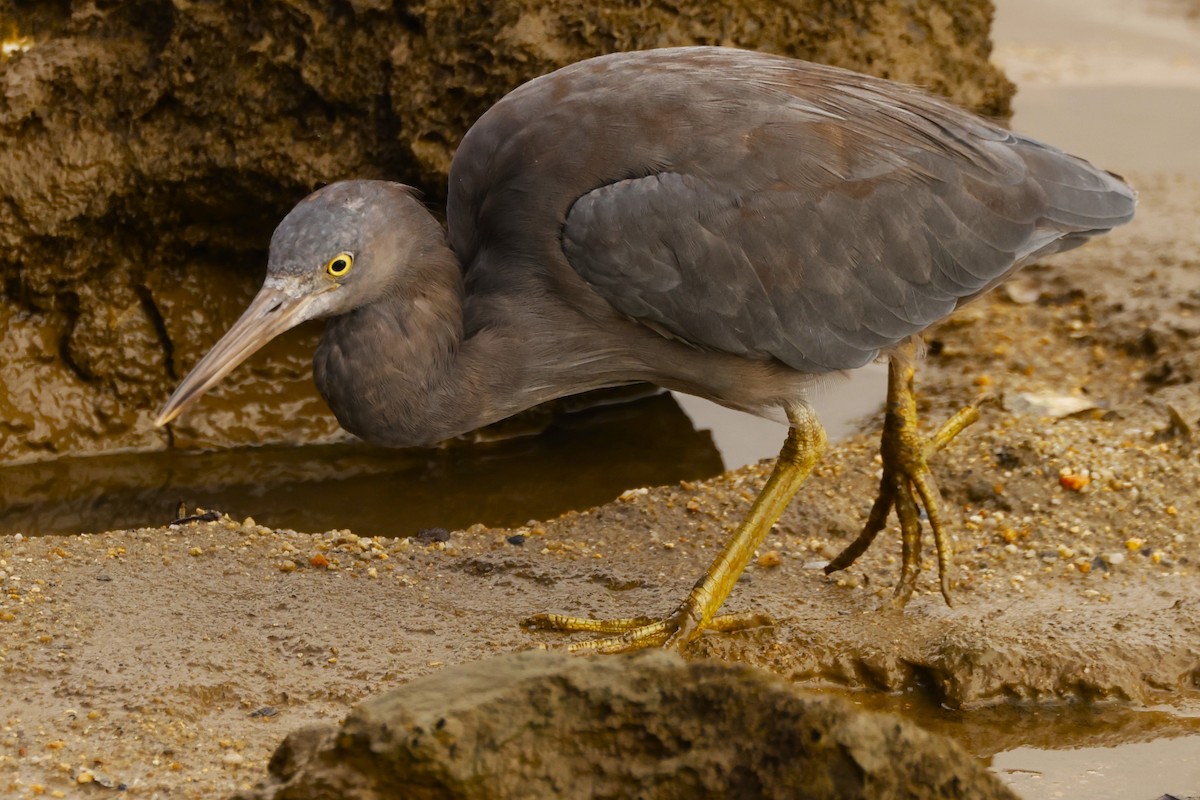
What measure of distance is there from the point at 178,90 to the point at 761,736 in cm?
452

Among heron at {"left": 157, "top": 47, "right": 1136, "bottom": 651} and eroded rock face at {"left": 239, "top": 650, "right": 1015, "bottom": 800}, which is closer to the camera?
eroded rock face at {"left": 239, "top": 650, "right": 1015, "bottom": 800}

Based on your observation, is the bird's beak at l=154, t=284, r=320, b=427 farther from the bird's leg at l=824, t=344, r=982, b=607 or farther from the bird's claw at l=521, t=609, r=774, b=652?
the bird's leg at l=824, t=344, r=982, b=607

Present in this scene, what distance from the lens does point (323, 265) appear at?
13.9 ft

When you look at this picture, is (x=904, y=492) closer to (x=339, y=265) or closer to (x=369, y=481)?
(x=339, y=265)

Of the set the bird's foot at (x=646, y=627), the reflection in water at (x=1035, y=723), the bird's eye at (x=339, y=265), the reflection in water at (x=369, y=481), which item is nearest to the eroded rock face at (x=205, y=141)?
the reflection in water at (x=369, y=481)

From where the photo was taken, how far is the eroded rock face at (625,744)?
258 cm

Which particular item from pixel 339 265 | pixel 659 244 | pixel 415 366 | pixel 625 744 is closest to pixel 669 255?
pixel 659 244

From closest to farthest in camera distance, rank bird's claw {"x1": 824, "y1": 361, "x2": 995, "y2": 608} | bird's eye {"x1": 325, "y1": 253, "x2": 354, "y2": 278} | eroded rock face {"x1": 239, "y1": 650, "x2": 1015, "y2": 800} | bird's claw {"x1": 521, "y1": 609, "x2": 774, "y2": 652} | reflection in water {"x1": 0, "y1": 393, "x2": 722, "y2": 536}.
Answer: eroded rock face {"x1": 239, "y1": 650, "x2": 1015, "y2": 800} < bird's eye {"x1": 325, "y1": 253, "x2": 354, "y2": 278} < bird's claw {"x1": 521, "y1": 609, "x2": 774, "y2": 652} < bird's claw {"x1": 824, "y1": 361, "x2": 995, "y2": 608} < reflection in water {"x1": 0, "y1": 393, "x2": 722, "y2": 536}

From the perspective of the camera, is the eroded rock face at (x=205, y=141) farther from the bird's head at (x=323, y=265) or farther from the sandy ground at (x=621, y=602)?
the bird's head at (x=323, y=265)

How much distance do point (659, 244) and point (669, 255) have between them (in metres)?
0.05

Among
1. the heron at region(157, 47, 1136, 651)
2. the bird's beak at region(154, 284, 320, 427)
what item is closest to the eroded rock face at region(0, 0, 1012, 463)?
the heron at region(157, 47, 1136, 651)

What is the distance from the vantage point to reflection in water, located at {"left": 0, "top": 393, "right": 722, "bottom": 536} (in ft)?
19.2

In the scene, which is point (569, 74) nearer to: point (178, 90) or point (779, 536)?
point (779, 536)

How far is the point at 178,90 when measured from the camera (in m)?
6.13
